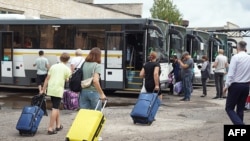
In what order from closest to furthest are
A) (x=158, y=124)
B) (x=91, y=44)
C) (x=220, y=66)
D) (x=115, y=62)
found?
1. (x=158, y=124)
2. (x=220, y=66)
3. (x=115, y=62)
4. (x=91, y=44)

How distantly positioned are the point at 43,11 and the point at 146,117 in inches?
978

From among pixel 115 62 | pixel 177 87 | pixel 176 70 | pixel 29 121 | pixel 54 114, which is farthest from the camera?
pixel 176 70

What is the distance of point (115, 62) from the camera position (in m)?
17.6

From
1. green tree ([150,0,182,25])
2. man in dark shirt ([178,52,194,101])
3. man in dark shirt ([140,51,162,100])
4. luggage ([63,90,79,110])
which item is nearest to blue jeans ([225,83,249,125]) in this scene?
man in dark shirt ([140,51,162,100])

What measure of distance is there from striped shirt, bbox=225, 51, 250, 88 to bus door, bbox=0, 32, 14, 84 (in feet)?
42.3

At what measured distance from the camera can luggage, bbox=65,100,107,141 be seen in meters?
7.04

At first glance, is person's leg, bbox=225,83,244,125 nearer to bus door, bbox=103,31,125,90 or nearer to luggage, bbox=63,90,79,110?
luggage, bbox=63,90,79,110

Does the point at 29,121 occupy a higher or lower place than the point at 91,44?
lower

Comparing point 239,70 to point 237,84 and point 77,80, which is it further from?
point 77,80

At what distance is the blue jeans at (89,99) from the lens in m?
8.41

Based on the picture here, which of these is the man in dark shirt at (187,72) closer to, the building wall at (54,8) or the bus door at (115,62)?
the bus door at (115,62)

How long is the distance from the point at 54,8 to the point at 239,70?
27.8 meters

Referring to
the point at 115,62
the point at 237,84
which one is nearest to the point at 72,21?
the point at 115,62

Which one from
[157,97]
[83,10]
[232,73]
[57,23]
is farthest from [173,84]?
[83,10]
